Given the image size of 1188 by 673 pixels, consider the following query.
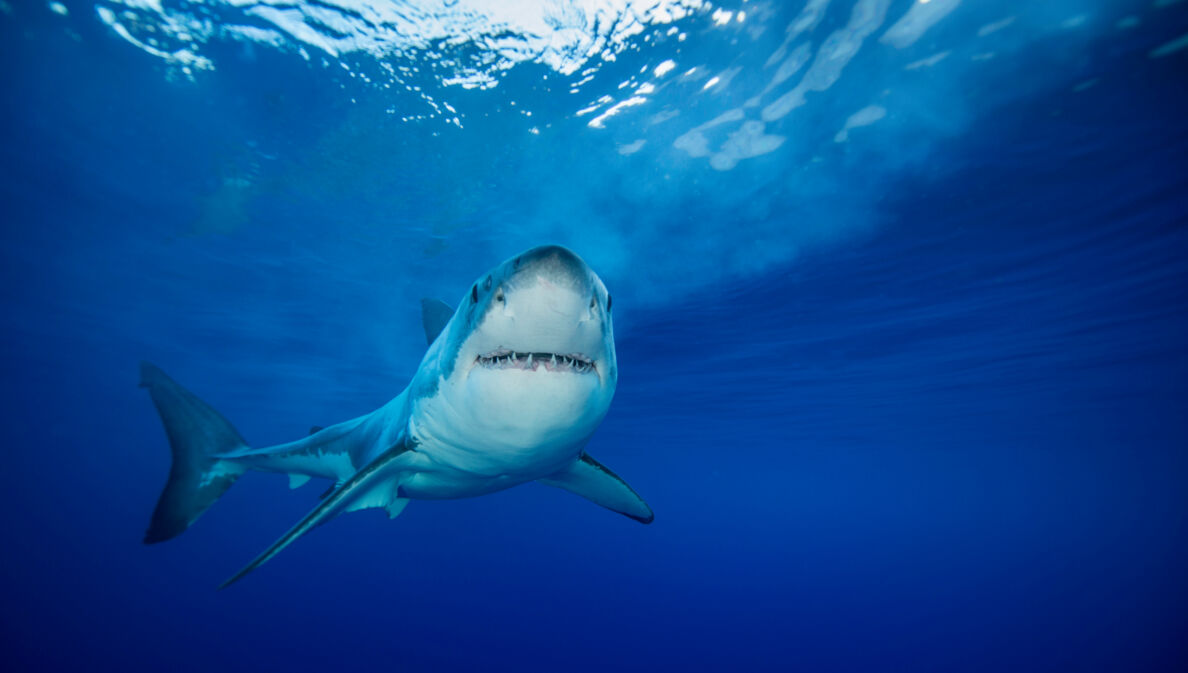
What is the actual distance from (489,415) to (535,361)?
0.47 m

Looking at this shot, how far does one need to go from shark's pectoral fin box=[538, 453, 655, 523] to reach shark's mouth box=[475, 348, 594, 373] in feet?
6.24

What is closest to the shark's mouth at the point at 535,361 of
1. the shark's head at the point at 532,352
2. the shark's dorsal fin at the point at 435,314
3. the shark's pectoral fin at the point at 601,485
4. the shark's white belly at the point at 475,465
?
the shark's head at the point at 532,352

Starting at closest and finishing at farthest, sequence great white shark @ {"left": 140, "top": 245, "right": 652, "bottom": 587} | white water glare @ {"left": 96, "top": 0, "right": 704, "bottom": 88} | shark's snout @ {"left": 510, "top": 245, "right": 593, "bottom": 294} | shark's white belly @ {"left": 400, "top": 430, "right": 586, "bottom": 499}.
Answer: shark's snout @ {"left": 510, "top": 245, "right": 593, "bottom": 294} → great white shark @ {"left": 140, "top": 245, "right": 652, "bottom": 587} → shark's white belly @ {"left": 400, "top": 430, "right": 586, "bottom": 499} → white water glare @ {"left": 96, "top": 0, "right": 704, "bottom": 88}

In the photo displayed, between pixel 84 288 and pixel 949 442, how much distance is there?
47531 millimetres

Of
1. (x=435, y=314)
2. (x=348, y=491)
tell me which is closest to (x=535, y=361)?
(x=348, y=491)

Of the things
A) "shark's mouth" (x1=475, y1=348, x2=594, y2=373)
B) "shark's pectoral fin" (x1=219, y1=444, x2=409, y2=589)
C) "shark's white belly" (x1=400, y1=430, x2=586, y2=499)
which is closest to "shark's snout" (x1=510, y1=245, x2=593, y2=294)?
"shark's mouth" (x1=475, y1=348, x2=594, y2=373)

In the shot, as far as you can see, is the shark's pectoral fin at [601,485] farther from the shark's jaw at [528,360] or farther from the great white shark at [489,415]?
the shark's jaw at [528,360]

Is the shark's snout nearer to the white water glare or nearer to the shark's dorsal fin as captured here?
the shark's dorsal fin

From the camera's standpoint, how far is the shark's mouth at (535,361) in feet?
6.89

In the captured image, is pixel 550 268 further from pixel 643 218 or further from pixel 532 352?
pixel 643 218

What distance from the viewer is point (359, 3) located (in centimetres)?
633

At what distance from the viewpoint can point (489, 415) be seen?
2.36 m

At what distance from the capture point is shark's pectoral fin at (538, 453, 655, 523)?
399cm

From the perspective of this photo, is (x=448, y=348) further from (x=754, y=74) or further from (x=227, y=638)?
(x=227, y=638)
